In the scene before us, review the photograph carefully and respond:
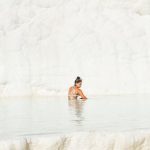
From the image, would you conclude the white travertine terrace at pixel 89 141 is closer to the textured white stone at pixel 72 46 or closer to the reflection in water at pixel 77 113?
the reflection in water at pixel 77 113

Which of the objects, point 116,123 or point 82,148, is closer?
point 82,148

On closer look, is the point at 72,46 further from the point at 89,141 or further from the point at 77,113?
the point at 89,141

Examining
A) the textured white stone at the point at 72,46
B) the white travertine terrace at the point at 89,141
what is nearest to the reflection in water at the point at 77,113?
the white travertine terrace at the point at 89,141

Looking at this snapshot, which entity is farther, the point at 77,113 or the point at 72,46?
the point at 72,46

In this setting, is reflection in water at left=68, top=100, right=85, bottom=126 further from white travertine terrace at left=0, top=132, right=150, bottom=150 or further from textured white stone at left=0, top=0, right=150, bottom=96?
textured white stone at left=0, top=0, right=150, bottom=96

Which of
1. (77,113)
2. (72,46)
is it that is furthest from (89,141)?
(72,46)

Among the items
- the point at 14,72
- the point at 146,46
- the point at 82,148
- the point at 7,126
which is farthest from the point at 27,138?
the point at 146,46

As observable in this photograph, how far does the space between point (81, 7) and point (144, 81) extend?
3539mm

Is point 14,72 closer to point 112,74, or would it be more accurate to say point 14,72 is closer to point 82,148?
point 112,74

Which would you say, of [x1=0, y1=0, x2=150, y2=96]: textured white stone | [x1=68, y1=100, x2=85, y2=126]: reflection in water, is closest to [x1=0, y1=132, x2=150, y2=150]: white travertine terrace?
[x1=68, y1=100, x2=85, y2=126]: reflection in water

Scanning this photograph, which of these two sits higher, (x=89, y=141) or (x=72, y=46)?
(x=72, y=46)

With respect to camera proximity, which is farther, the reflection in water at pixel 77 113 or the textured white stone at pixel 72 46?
the textured white stone at pixel 72 46

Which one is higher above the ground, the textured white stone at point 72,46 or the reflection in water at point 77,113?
the textured white stone at point 72,46

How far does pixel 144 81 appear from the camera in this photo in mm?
16031
